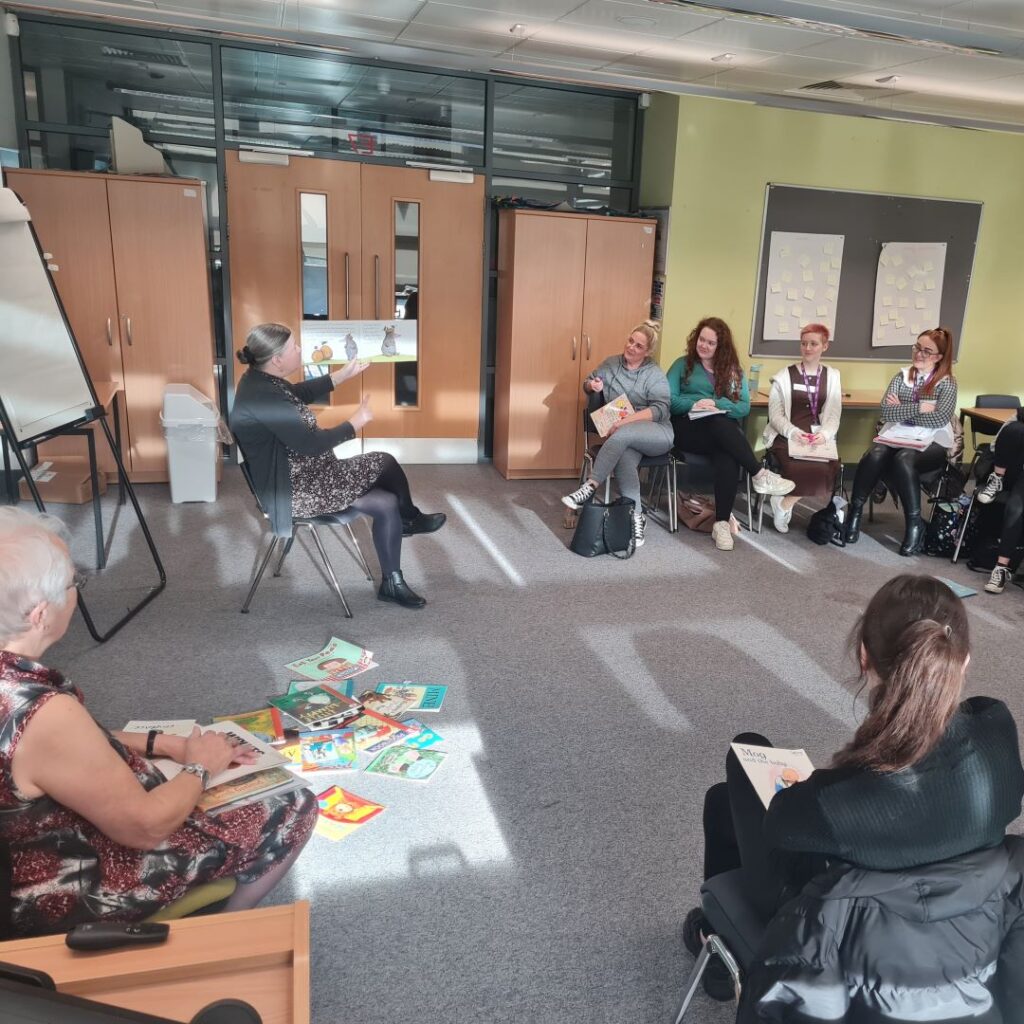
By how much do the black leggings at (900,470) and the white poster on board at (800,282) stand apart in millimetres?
1533

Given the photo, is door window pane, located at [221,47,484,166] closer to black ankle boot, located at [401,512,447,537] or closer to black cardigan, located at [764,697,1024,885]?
black ankle boot, located at [401,512,447,537]

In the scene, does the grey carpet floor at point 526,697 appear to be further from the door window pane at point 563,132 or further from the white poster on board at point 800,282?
the door window pane at point 563,132

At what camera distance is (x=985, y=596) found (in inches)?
176

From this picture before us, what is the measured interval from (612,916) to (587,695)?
1137mm

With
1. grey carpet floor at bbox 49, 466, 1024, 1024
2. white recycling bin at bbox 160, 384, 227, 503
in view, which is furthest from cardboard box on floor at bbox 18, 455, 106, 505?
white recycling bin at bbox 160, 384, 227, 503

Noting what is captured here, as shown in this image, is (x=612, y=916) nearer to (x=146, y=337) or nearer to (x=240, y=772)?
(x=240, y=772)

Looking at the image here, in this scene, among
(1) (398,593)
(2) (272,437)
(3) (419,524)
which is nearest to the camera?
(2) (272,437)

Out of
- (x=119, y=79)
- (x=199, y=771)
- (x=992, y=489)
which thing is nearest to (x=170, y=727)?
(x=199, y=771)

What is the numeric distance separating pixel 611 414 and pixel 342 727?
2.77 m

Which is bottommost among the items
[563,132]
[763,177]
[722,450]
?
[722,450]

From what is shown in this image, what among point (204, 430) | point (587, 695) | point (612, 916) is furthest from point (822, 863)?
point (204, 430)

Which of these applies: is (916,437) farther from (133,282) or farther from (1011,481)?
(133,282)

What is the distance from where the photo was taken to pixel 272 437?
3.62 meters

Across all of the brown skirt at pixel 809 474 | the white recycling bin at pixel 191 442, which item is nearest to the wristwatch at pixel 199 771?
the white recycling bin at pixel 191 442
